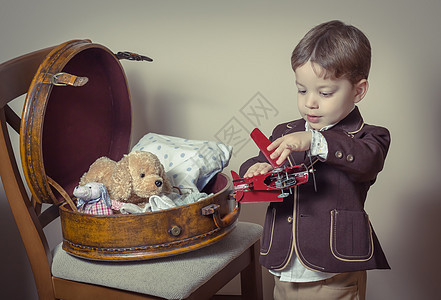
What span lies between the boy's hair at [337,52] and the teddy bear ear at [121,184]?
48 cm

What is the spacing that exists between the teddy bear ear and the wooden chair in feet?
0.54

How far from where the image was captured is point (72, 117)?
60.2 inches

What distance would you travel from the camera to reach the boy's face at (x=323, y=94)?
109 cm

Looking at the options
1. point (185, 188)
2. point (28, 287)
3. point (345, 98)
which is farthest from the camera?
point (28, 287)

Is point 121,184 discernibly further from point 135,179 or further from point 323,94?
point 323,94

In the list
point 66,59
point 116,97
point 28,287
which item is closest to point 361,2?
point 116,97

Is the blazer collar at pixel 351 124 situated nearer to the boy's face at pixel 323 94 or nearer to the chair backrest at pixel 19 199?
the boy's face at pixel 323 94

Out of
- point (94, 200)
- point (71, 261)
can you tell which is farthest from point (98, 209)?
point (71, 261)

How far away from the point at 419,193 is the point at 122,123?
946 mm

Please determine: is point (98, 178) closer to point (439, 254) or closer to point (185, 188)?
point (185, 188)

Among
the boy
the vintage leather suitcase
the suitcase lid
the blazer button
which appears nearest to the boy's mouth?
the boy

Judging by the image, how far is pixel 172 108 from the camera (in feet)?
6.21

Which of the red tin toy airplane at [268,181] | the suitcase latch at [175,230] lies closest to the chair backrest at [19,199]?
the suitcase latch at [175,230]

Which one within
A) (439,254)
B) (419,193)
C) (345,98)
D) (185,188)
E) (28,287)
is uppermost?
(345,98)
